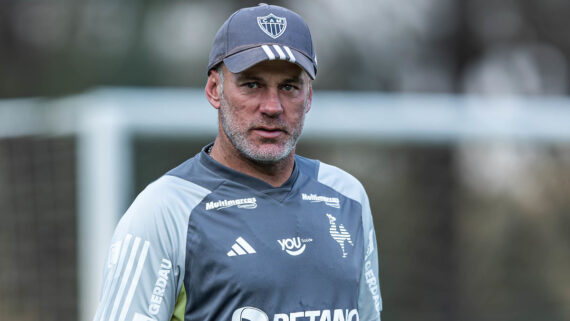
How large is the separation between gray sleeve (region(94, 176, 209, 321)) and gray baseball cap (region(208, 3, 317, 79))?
44cm

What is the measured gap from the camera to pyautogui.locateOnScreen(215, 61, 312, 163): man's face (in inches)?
100

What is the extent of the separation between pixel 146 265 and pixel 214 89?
0.56m

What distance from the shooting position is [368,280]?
9.33 ft

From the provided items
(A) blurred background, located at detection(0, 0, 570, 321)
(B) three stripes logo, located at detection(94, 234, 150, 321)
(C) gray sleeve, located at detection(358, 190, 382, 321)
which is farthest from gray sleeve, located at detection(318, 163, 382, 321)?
(A) blurred background, located at detection(0, 0, 570, 321)

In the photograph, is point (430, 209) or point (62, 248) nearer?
point (62, 248)

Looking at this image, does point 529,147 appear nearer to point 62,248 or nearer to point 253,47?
point 62,248

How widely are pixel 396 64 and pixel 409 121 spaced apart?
3418mm

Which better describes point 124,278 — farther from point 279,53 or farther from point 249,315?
point 279,53

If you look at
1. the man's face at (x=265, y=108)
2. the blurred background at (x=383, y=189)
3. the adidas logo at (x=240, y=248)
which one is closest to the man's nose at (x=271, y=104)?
the man's face at (x=265, y=108)

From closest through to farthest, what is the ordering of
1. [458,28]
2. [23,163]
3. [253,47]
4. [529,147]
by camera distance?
[253,47]
[23,163]
[529,147]
[458,28]

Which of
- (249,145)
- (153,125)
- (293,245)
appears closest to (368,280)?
(293,245)

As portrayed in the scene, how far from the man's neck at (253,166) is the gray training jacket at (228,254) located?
2 cm

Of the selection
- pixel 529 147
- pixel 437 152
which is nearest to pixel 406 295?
pixel 437 152

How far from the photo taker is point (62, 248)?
6.59 metres
